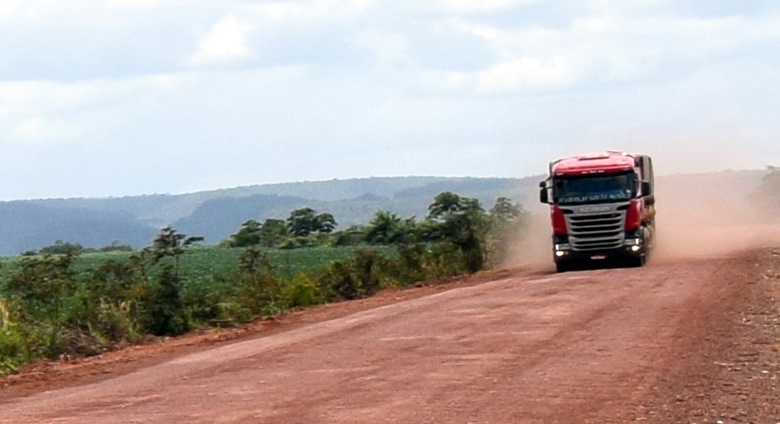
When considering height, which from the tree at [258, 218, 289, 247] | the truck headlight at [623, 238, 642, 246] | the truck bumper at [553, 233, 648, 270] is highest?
the truck headlight at [623, 238, 642, 246]

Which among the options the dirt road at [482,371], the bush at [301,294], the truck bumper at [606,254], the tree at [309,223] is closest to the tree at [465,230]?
the truck bumper at [606,254]

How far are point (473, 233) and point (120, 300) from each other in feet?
62.8

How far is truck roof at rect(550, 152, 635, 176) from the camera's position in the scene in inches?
1347

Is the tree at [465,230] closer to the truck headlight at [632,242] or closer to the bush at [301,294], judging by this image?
the truck headlight at [632,242]

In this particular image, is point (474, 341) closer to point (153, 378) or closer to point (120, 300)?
point (153, 378)

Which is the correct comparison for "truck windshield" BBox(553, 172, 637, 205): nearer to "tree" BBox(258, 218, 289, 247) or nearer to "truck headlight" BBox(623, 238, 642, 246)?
"truck headlight" BBox(623, 238, 642, 246)

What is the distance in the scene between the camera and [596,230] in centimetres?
3453

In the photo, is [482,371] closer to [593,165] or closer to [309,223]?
[593,165]

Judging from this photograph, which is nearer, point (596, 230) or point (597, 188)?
point (597, 188)

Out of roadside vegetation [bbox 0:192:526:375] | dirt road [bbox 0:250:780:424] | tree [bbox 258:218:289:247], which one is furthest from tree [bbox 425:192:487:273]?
tree [bbox 258:218:289:247]

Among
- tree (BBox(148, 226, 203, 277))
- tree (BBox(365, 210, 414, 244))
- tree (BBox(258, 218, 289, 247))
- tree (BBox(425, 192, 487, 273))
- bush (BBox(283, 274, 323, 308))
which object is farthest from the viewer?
tree (BBox(258, 218, 289, 247))

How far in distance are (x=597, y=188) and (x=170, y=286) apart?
39.0ft

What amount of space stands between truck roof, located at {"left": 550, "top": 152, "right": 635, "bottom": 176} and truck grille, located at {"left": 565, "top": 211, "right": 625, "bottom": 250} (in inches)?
42.4

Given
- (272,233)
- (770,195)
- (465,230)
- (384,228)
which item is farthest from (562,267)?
(272,233)
